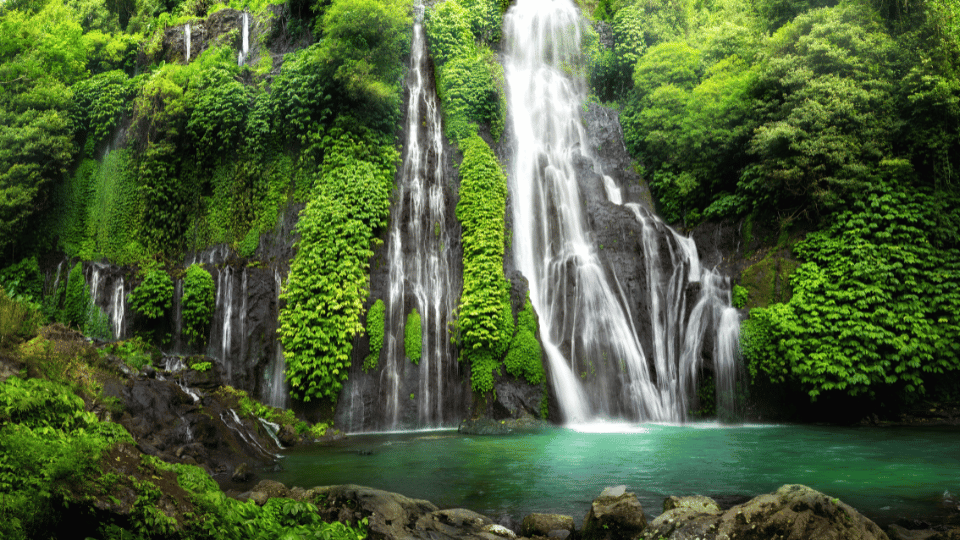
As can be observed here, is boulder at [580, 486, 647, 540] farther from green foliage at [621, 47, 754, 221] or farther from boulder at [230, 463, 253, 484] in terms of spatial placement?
green foliage at [621, 47, 754, 221]

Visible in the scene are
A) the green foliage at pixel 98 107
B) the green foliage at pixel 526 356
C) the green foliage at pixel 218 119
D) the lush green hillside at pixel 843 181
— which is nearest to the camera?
the lush green hillside at pixel 843 181

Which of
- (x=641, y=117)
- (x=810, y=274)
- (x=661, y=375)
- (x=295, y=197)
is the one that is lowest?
(x=661, y=375)

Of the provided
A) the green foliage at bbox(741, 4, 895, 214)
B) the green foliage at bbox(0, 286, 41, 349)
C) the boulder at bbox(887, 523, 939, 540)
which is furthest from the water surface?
the green foliage at bbox(741, 4, 895, 214)

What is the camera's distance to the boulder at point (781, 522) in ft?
14.8

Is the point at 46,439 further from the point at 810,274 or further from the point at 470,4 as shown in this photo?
the point at 470,4

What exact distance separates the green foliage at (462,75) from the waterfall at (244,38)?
7473 millimetres

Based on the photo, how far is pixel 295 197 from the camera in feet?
55.9

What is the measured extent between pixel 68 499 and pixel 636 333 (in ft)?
48.8

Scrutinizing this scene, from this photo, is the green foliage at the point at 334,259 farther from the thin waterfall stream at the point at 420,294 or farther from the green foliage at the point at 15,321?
the green foliage at the point at 15,321

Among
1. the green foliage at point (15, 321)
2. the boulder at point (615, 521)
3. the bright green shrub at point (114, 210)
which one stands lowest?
the boulder at point (615, 521)

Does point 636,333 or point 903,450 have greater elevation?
point 636,333

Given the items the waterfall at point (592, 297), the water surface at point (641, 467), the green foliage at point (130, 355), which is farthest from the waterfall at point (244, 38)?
the water surface at point (641, 467)

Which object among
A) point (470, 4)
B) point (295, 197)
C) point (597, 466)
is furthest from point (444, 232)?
point (470, 4)

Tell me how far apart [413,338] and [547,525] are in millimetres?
9921
